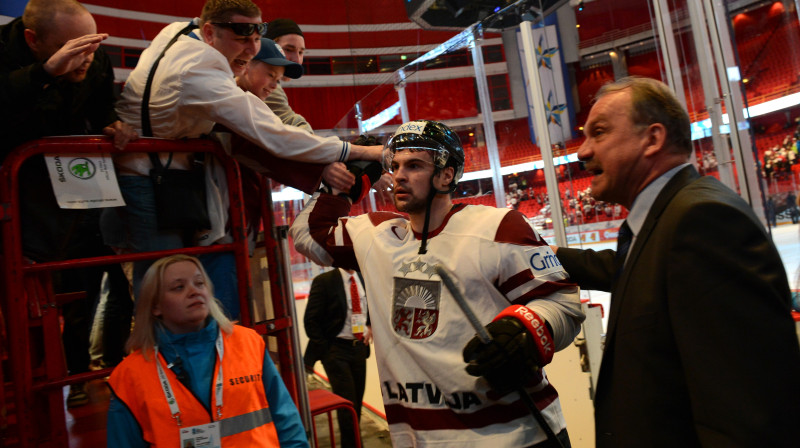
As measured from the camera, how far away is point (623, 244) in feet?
4.50

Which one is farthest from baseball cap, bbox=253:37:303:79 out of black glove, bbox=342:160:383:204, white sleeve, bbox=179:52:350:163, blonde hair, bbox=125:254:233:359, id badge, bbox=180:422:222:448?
id badge, bbox=180:422:222:448

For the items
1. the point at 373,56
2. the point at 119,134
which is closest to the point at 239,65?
the point at 119,134

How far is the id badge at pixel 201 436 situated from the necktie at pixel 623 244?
1.27 meters

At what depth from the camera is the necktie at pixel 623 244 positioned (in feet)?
4.42

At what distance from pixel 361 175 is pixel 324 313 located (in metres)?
2.66

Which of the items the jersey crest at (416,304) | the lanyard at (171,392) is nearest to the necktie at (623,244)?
the jersey crest at (416,304)

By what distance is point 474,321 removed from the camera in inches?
59.6

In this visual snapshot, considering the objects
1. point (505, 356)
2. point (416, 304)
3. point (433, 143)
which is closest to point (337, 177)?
point (433, 143)

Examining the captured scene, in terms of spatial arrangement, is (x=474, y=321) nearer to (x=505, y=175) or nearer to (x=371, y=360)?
(x=505, y=175)

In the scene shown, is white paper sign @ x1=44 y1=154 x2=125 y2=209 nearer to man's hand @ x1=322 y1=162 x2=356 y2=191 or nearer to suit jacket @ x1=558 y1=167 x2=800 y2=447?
man's hand @ x1=322 y1=162 x2=356 y2=191

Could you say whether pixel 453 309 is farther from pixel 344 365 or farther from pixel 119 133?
pixel 344 365

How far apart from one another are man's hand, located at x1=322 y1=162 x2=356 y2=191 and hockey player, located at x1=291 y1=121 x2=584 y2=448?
0.76 ft

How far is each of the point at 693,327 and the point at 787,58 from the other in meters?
2.28

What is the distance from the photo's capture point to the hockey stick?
1.51 m
